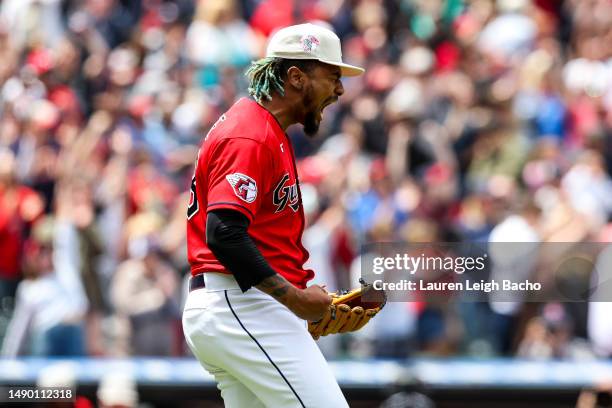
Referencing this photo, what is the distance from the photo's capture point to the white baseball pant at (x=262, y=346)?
407 centimetres

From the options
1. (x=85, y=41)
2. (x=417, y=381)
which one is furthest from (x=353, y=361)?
(x=85, y=41)

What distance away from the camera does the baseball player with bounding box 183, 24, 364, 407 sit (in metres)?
3.96

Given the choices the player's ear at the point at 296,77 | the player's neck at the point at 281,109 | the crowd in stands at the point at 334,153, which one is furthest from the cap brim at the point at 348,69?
the crowd in stands at the point at 334,153

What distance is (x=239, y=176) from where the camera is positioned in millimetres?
3959

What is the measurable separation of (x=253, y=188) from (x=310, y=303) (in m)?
0.43

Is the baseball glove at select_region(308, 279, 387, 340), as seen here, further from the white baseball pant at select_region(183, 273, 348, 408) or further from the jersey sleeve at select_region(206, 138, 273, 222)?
the jersey sleeve at select_region(206, 138, 273, 222)

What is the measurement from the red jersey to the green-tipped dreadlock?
0.06m

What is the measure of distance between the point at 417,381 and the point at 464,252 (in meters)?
1.89

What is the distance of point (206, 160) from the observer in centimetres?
414

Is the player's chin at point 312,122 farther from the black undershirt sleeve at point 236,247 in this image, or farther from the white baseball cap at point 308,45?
the black undershirt sleeve at point 236,247

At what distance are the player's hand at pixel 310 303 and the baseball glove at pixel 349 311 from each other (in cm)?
43

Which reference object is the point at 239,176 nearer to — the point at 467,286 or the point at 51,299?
the point at 467,286

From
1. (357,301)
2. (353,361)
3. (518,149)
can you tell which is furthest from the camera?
(518,149)

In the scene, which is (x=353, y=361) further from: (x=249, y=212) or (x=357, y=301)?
(x=249, y=212)
